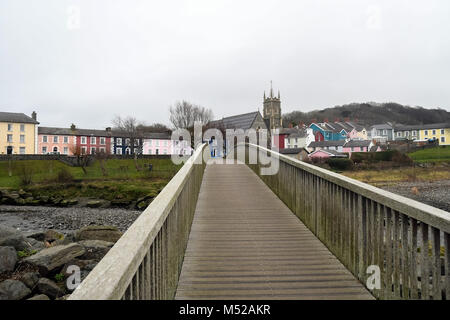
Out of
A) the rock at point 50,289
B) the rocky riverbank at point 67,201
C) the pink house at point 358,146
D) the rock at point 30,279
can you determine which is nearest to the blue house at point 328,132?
the pink house at point 358,146

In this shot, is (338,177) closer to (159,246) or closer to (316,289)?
(316,289)

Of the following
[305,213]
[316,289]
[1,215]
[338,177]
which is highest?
[338,177]

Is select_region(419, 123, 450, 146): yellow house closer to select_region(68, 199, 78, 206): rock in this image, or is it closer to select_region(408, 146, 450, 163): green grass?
select_region(408, 146, 450, 163): green grass

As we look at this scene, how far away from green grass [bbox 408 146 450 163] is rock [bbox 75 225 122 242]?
54.1 metres

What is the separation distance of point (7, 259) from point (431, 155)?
67.2 m

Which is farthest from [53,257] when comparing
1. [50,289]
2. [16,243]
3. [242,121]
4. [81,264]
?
[242,121]

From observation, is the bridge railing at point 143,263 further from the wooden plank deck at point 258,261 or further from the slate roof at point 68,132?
the slate roof at point 68,132

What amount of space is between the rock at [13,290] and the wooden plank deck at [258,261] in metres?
5.86

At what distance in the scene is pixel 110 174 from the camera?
4516 cm

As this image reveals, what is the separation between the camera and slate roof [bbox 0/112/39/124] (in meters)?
66.9
